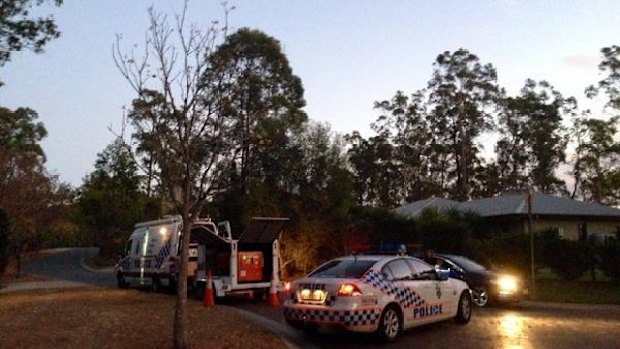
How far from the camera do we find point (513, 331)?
41.7 feet

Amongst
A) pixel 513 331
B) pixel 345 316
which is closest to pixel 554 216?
pixel 513 331

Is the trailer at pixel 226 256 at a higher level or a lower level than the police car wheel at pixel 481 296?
higher

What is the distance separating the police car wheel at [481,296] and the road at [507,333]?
720mm

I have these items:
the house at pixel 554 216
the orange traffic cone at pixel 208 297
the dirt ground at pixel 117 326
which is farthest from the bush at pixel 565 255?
the dirt ground at pixel 117 326

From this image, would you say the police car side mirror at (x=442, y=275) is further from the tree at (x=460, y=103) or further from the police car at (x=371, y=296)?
the tree at (x=460, y=103)

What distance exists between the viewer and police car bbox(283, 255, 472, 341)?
10898 millimetres

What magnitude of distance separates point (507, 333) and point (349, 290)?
3520 millimetres

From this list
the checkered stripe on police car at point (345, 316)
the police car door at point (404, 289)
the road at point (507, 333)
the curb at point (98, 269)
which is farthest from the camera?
the curb at point (98, 269)

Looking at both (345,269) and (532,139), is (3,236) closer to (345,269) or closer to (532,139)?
(345,269)

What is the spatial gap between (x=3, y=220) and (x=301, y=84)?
20800 mm

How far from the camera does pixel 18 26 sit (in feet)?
58.9

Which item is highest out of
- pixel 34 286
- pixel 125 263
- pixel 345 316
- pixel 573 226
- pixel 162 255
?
pixel 573 226

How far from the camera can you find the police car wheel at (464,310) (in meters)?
13.6

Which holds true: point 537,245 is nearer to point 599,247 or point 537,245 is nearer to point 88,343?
point 599,247
